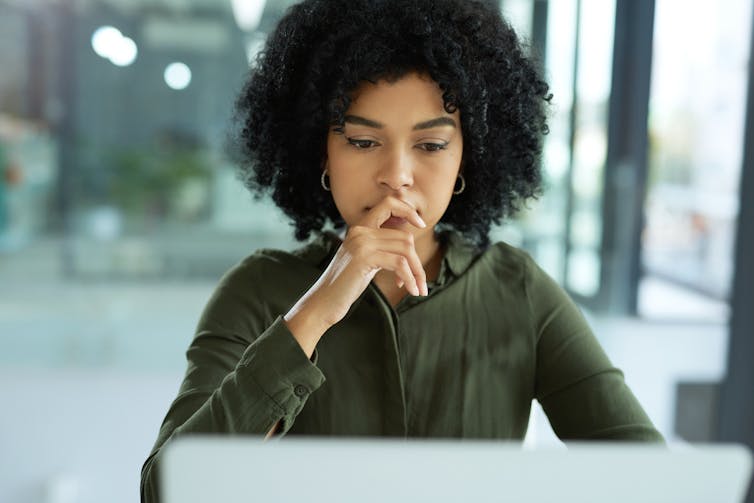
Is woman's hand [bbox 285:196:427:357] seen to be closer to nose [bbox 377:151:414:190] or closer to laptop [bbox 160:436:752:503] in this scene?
nose [bbox 377:151:414:190]

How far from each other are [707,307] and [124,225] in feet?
8.27

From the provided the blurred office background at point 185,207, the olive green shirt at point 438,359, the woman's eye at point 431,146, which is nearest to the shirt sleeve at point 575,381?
the olive green shirt at point 438,359

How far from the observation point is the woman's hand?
1080 mm

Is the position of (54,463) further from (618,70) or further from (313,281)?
(618,70)

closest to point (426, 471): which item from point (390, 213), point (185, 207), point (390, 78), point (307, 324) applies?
point (307, 324)

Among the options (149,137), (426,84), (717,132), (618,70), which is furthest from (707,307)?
(426,84)

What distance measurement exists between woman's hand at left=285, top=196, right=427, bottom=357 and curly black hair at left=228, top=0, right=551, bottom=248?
0.53ft

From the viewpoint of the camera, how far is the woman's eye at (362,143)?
3.87ft

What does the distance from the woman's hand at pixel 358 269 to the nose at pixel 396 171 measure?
0.08 feet

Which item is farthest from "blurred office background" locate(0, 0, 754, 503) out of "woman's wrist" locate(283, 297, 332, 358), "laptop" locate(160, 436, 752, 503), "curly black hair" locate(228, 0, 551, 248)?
"laptop" locate(160, 436, 752, 503)

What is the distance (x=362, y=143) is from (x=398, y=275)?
0.19m

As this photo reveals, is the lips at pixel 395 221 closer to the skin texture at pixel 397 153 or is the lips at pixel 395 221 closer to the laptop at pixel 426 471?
the skin texture at pixel 397 153

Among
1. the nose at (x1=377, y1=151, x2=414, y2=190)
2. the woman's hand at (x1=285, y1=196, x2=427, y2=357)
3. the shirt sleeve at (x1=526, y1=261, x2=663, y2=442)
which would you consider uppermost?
the nose at (x1=377, y1=151, x2=414, y2=190)

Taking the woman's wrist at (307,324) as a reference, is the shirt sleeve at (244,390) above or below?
below
